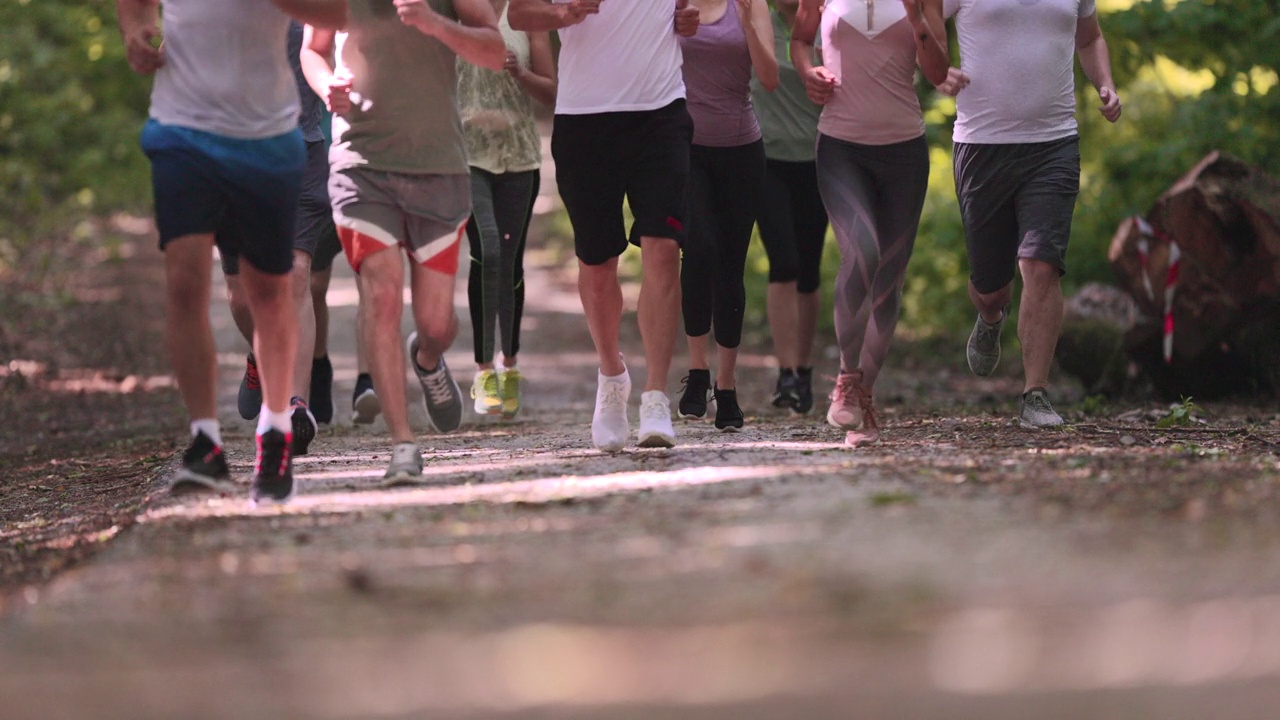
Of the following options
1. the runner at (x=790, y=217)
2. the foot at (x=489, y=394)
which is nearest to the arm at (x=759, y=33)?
the runner at (x=790, y=217)

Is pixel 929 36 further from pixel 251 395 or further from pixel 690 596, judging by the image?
pixel 690 596

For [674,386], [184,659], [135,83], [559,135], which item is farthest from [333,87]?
[135,83]

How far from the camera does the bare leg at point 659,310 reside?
7.15m

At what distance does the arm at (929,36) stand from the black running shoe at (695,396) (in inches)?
73.4

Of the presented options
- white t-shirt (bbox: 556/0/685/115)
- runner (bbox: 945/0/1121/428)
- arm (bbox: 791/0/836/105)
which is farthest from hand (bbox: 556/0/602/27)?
runner (bbox: 945/0/1121/428)

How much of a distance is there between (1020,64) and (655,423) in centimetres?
250

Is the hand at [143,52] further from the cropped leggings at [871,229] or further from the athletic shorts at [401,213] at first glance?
the cropped leggings at [871,229]

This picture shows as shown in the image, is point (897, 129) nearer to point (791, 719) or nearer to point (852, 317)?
point (852, 317)

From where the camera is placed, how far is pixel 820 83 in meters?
7.64

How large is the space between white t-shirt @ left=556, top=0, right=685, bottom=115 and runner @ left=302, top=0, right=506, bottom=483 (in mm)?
493

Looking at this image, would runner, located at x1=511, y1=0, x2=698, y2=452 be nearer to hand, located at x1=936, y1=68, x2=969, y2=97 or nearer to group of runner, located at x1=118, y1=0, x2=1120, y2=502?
group of runner, located at x1=118, y1=0, x2=1120, y2=502

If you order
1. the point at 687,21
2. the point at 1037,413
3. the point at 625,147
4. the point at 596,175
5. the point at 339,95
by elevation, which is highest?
the point at 687,21

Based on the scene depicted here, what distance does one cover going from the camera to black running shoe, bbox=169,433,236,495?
6.01m

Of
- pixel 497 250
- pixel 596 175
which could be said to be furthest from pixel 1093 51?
pixel 497 250
